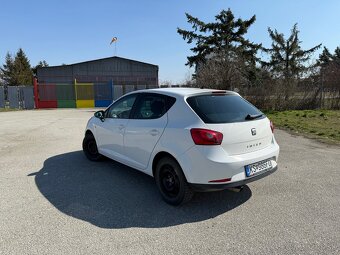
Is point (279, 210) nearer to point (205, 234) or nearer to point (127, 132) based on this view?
point (205, 234)

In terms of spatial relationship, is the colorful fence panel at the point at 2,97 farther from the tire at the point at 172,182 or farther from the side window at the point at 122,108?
the tire at the point at 172,182

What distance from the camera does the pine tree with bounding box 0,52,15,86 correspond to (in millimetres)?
47328

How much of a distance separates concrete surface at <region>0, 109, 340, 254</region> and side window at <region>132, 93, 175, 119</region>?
119 centimetres

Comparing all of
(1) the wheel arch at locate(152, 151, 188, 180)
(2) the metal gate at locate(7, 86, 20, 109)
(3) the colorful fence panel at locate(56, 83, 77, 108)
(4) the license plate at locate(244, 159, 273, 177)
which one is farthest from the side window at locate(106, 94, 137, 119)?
(2) the metal gate at locate(7, 86, 20, 109)

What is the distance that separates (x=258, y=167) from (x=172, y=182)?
47.2 inches

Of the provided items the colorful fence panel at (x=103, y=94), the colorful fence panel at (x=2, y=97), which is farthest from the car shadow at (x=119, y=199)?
the colorful fence panel at (x=2, y=97)

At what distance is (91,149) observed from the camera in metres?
6.01

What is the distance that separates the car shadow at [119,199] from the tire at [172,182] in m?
0.13

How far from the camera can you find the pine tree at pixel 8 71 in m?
47.3

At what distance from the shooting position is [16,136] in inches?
365

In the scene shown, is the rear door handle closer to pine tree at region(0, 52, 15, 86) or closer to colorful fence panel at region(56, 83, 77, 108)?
colorful fence panel at region(56, 83, 77, 108)

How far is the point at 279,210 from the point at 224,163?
1.05 m

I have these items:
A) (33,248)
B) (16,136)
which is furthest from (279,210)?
(16,136)

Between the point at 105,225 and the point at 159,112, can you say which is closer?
the point at 105,225
